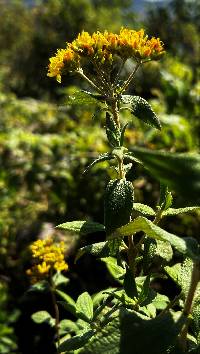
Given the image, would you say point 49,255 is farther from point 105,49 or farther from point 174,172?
point 174,172

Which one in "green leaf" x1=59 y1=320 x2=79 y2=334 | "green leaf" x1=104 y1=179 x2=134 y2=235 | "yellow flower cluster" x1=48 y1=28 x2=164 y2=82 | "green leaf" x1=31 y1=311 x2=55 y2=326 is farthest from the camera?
"green leaf" x1=31 y1=311 x2=55 y2=326

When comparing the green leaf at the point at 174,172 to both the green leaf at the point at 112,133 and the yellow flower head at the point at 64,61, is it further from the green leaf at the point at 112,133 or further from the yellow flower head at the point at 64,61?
the yellow flower head at the point at 64,61

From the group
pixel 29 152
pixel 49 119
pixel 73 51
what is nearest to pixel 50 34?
pixel 49 119

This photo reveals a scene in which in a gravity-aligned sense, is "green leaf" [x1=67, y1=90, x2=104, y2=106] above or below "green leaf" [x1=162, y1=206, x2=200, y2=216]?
above

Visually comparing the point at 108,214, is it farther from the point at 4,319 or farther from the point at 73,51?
the point at 4,319

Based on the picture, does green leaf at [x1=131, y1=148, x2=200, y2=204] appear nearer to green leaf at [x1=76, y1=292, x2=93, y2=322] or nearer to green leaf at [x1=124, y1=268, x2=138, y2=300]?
green leaf at [x1=124, y1=268, x2=138, y2=300]

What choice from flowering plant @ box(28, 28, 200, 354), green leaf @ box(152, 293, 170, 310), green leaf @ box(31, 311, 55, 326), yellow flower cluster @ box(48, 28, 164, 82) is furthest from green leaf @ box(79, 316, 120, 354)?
green leaf @ box(31, 311, 55, 326)

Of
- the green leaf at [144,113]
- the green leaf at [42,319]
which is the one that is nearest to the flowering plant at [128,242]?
the green leaf at [144,113]
